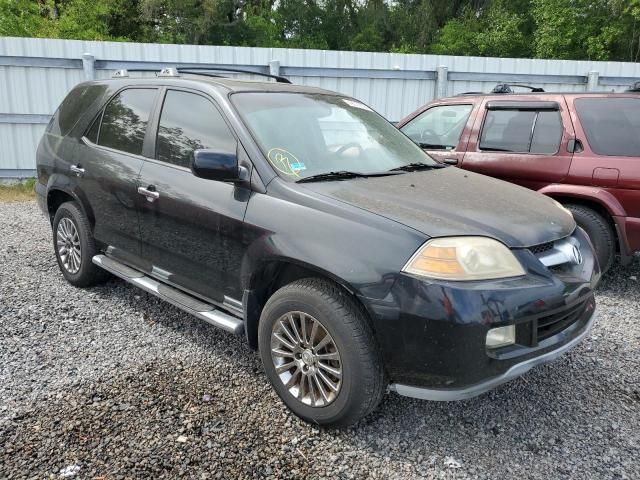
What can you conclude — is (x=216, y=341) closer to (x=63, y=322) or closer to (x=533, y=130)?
(x=63, y=322)

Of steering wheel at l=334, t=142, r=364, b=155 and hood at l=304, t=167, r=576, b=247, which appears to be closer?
hood at l=304, t=167, r=576, b=247

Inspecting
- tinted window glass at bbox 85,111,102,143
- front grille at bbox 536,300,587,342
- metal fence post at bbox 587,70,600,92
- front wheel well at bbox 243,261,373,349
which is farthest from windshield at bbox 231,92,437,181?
metal fence post at bbox 587,70,600,92

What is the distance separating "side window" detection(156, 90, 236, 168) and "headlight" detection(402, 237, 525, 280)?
1.38m

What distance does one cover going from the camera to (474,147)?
17.3 ft

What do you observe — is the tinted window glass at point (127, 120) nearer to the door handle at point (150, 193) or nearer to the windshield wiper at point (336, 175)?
the door handle at point (150, 193)

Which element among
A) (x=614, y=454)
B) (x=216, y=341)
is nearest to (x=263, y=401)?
(x=216, y=341)

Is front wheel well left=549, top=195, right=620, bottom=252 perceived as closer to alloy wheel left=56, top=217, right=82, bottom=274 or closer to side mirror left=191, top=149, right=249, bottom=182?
side mirror left=191, top=149, right=249, bottom=182

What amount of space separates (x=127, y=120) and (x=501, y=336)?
3.07 meters

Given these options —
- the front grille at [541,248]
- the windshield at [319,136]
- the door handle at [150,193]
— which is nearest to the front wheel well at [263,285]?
the windshield at [319,136]

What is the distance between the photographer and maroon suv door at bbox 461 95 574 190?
4.77 m

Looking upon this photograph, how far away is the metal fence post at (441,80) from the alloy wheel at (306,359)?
7.88 metres

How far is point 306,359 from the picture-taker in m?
2.67

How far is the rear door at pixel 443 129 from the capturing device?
5.39m

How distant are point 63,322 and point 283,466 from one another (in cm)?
231
